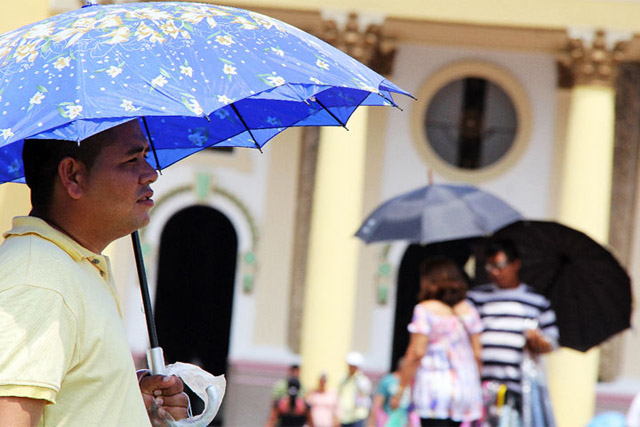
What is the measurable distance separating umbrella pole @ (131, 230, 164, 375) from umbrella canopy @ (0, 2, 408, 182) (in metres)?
0.34

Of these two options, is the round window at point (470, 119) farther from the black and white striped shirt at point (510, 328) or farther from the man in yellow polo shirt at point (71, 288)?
the man in yellow polo shirt at point (71, 288)

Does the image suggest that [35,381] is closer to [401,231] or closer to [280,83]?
[280,83]

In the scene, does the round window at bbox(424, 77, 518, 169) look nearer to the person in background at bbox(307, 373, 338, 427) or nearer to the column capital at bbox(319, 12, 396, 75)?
the column capital at bbox(319, 12, 396, 75)

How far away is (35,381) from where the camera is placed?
211 centimetres

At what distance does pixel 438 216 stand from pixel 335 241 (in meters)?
7.08

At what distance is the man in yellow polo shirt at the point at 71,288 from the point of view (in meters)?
2.12

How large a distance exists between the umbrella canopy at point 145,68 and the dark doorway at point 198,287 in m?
15.0

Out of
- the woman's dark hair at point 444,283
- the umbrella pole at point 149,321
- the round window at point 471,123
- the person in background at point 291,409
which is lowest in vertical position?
the person in background at point 291,409

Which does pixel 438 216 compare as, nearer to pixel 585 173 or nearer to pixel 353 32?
pixel 353 32

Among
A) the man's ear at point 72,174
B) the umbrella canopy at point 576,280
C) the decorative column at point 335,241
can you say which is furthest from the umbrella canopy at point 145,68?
the decorative column at point 335,241

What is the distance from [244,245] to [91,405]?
15.8m

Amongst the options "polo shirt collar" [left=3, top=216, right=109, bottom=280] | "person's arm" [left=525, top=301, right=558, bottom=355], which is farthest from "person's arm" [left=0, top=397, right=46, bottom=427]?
"person's arm" [left=525, top=301, right=558, bottom=355]

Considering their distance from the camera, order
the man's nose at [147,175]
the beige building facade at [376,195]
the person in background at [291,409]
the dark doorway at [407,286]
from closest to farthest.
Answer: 1. the man's nose at [147,175]
2. the person in background at [291,409]
3. the beige building facade at [376,195]
4. the dark doorway at [407,286]

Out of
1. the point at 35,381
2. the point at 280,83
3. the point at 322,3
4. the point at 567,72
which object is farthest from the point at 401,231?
the point at 567,72
